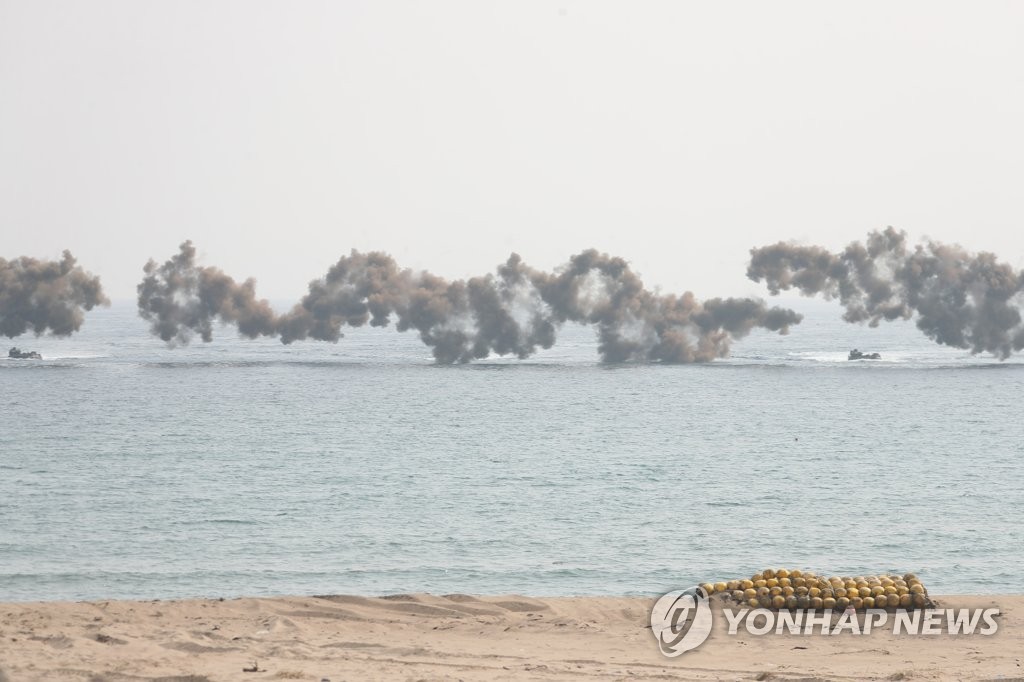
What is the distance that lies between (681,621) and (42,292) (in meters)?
138

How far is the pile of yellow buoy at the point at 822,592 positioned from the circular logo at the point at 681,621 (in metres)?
0.53

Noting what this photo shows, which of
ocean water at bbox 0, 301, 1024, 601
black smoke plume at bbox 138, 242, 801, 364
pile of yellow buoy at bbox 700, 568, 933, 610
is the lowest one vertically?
ocean water at bbox 0, 301, 1024, 601

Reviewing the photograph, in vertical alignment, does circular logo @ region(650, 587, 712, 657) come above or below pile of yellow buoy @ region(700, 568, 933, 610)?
below

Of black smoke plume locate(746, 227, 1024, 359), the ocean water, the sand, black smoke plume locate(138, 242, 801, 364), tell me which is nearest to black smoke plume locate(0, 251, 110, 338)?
black smoke plume locate(138, 242, 801, 364)

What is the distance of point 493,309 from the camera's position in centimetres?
14488

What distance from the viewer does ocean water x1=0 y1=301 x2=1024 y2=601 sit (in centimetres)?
3425

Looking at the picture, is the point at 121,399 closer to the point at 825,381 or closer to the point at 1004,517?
the point at 825,381

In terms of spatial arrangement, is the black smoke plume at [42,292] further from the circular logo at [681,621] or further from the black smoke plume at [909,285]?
the circular logo at [681,621]

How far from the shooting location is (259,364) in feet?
511

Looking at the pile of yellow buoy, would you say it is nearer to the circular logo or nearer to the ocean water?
the circular logo

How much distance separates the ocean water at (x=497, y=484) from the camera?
3425 cm

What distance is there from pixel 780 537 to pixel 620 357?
109 m

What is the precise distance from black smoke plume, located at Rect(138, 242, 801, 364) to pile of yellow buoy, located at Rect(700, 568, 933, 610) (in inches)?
4676

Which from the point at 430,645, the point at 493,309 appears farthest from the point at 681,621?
the point at 493,309
